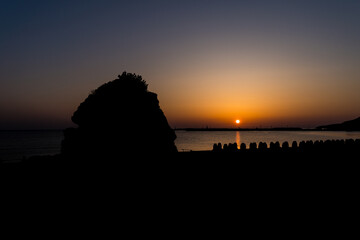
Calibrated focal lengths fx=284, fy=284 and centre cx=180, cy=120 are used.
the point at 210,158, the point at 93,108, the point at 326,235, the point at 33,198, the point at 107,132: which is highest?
the point at 93,108

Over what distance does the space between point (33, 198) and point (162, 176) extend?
4.23m

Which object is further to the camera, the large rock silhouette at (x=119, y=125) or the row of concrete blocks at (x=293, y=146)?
the row of concrete blocks at (x=293, y=146)

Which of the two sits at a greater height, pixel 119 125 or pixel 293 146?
pixel 119 125

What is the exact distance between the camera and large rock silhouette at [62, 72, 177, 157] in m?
12.3

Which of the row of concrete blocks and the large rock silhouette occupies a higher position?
the large rock silhouette

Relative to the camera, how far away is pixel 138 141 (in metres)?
12.4

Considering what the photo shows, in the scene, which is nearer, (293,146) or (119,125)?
(119,125)

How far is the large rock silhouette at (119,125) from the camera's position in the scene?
12281mm

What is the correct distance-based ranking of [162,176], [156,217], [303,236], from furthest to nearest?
[162,176] < [156,217] < [303,236]

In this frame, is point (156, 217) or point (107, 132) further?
point (107, 132)

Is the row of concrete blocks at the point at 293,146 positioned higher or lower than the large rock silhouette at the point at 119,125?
lower

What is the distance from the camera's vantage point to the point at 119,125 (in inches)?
491

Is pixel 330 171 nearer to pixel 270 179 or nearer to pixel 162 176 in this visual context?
pixel 270 179

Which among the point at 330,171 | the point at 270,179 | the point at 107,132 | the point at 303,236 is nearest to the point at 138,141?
the point at 107,132
